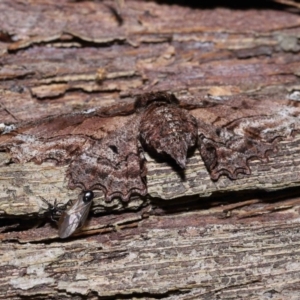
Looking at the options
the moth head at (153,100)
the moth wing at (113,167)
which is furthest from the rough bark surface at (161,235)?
the moth head at (153,100)

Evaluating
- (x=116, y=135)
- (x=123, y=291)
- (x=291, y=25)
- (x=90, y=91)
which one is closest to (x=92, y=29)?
(x=90, y=91)

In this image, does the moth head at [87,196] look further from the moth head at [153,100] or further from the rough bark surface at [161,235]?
the moth head at [153,100]

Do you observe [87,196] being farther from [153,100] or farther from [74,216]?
[153,100]

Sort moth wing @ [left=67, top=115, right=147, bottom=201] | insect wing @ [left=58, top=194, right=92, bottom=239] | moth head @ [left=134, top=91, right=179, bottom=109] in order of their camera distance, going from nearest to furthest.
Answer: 1. insect wing @ [left=58, top=194, right=92, bottom=239]
2. moth wing @ [left=67, top=115, right=147, bottom=201]
3. moth head @ [left=134, top=91, right=179, bottom=109]

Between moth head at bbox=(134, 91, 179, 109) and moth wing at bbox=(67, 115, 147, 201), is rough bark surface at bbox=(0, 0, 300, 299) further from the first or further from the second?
moth head at bbox=(134, 91, 179, 109)

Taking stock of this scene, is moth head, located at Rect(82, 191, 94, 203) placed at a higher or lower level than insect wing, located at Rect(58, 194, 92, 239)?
higher

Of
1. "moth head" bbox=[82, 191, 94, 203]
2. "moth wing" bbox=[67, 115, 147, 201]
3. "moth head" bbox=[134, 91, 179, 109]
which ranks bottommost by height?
"moth head" bbox=[82, 191, 94, 203]

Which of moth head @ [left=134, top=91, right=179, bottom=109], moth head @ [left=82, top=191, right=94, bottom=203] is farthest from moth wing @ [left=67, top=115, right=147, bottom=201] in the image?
moth head @ [left=134, top=91, right=179, bottom=109]
